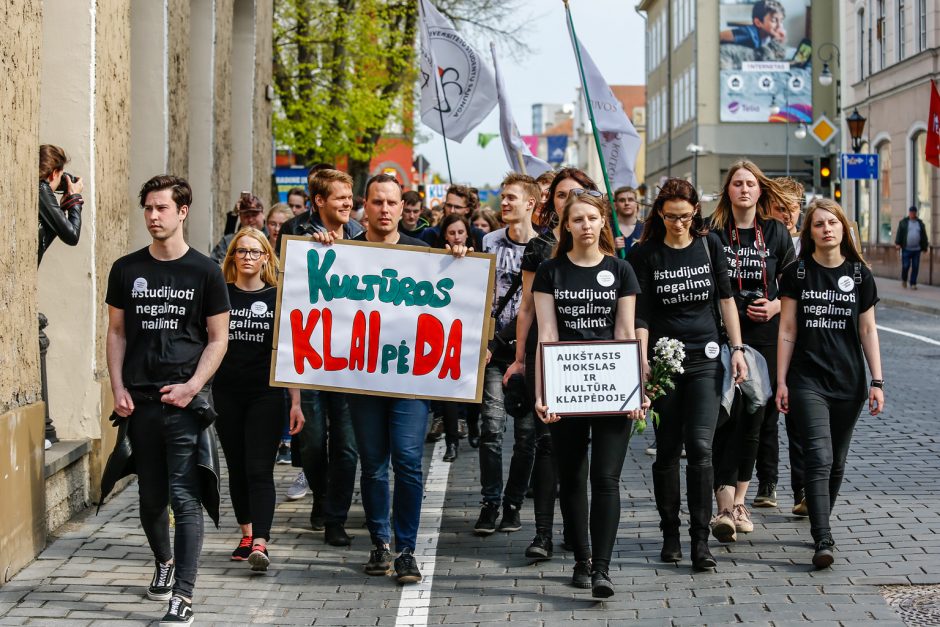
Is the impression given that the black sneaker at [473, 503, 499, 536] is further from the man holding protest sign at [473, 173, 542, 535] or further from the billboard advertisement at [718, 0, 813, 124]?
the billboard advertisement at [718, 0, 813, 124]

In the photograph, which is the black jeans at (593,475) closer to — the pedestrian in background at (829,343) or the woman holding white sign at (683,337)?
the woman holding white sign at (683,337)

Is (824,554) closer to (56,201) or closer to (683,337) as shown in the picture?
(683,337)

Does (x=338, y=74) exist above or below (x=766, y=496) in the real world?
above

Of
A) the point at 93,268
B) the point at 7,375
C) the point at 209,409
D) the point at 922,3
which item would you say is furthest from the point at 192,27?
the point at 922,3

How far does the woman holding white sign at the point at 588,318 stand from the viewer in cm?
648

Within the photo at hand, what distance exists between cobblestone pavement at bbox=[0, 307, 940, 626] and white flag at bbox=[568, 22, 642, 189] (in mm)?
4190

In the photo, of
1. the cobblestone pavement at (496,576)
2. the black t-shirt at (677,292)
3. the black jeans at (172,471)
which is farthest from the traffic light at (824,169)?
the black jeans at (172,471)

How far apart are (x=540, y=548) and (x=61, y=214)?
3230 millimetres

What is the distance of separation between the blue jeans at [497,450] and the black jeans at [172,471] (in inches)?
83.0

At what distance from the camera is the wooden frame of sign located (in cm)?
644

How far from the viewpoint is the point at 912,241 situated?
30.8 meters

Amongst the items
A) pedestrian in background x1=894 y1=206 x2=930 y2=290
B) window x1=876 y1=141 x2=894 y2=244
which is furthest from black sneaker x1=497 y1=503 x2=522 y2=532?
window x1=876 y1=141 x2=894 y2=244

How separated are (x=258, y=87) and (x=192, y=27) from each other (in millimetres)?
4095

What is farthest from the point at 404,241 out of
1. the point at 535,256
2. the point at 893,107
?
the point at 893,107
